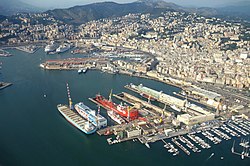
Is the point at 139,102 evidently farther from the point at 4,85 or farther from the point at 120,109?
the point at 4,85

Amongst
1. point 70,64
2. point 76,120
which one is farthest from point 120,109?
point 70,64

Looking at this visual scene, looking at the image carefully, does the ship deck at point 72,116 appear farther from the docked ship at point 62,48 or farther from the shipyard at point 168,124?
the docked ship at point 62,48

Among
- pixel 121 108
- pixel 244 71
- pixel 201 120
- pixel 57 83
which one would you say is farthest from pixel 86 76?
pixel 244 71

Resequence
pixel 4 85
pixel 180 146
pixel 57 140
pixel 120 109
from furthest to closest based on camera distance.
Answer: pixel 4 85
pixel 120 109
pixel 57 140
pixel 180 146

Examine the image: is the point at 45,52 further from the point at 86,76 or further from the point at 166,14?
the point at 166,14

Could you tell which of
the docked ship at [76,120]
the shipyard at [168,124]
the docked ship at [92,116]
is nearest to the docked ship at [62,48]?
the shipyard at [168,124]
